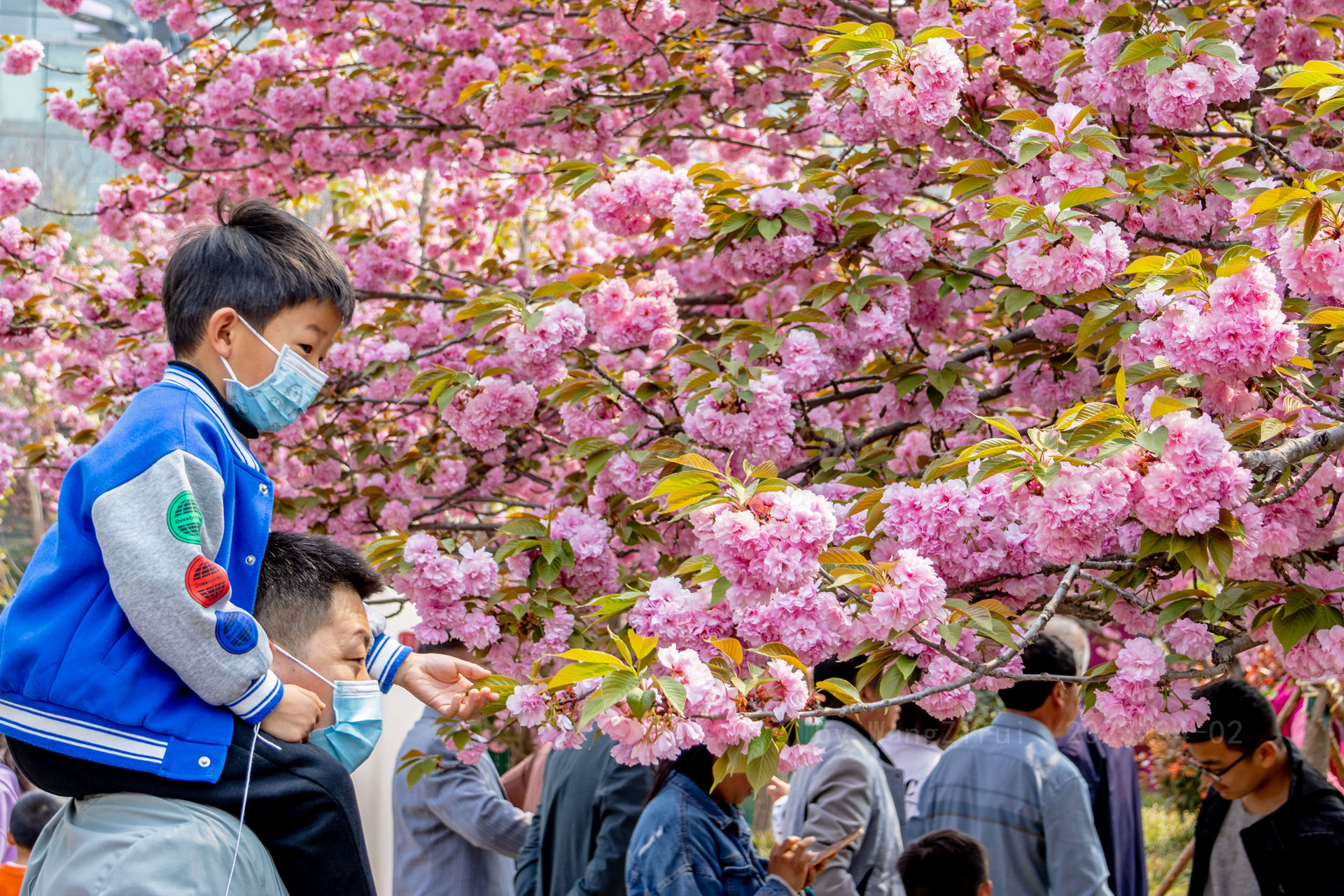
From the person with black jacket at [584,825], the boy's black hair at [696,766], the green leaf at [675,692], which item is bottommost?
the person with black jacket at [584,825]

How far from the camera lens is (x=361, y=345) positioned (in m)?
4.31

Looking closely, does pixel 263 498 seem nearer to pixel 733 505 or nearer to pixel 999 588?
pixel 733 505

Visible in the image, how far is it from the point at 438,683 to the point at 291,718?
0.44 meters

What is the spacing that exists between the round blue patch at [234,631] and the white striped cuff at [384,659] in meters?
0.36

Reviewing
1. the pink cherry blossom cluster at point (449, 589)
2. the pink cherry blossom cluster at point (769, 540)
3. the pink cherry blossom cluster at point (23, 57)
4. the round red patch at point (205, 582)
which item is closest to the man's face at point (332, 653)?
the round red patch at point (205, 582)

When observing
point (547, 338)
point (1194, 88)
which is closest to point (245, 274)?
point (547, 338)

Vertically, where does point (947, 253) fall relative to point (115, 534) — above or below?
below

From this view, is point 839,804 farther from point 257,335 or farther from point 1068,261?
point 257,335

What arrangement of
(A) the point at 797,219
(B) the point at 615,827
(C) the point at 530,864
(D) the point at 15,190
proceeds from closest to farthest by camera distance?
(A) the point at 797,219
(B) the point at 615,827
(C) the point at 530,864
(D) the point at 15,190

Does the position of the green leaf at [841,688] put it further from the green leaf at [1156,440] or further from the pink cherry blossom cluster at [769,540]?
the green leaf at [1156,440]

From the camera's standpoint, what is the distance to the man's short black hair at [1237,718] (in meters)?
3.12

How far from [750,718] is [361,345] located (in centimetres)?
306

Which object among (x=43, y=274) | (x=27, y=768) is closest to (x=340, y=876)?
(x=27, y=768)

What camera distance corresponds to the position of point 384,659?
185 centimetres
